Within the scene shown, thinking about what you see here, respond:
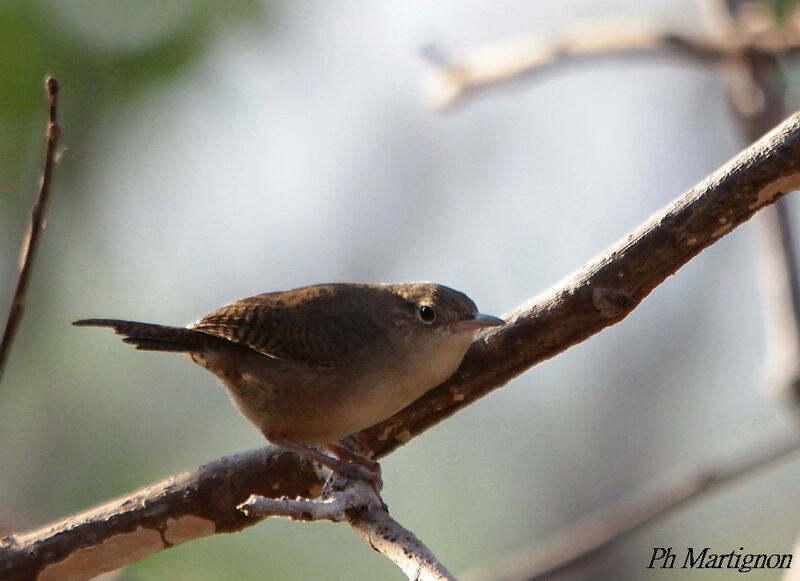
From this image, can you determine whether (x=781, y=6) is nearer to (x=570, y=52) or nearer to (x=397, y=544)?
(x=570, y=52)

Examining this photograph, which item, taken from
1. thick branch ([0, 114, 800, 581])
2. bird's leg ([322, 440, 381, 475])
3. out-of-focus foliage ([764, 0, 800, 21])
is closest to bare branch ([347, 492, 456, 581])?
bird's leg ([322, 440, 381, 475])

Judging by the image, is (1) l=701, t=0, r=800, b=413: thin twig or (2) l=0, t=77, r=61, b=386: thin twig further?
(1) l=701, t=0, r=800, b=413: thin twig

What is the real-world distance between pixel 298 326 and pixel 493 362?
29.1 inches

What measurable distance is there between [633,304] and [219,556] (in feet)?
18.5

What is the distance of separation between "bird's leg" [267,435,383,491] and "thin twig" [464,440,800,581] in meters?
1.21

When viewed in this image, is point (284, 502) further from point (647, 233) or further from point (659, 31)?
point (659, 31)

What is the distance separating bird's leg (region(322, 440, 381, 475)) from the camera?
332 centimetres

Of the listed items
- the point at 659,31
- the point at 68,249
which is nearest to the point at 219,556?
the point at 68,249

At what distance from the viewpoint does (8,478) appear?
331 inches

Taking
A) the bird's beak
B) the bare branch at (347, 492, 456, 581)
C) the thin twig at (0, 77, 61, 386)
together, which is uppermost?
the bird's beak

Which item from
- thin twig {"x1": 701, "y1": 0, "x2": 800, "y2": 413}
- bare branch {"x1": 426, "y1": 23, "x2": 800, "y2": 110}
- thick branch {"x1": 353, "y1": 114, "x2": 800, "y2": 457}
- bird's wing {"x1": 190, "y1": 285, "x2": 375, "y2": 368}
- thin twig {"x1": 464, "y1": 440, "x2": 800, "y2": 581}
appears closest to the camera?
thick branch {"x1": 353, "y1": 114, "x2": 800, "y2": 457}

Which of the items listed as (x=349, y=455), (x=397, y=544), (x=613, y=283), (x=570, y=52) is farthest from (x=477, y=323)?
(x=570, y=52)

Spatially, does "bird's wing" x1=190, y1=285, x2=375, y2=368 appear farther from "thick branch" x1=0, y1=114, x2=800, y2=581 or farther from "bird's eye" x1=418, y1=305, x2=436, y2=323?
"thick branch" x1=0, y1=114, x2=800, y2=581

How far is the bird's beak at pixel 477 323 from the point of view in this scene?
3.26m
